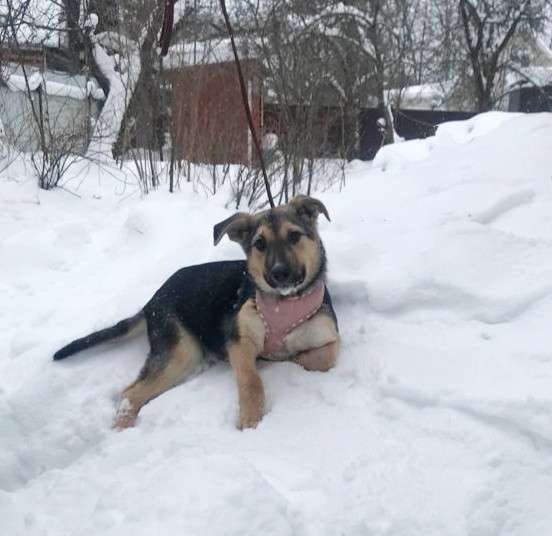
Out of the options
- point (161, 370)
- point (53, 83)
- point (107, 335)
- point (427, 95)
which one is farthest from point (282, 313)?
point (427, 95)

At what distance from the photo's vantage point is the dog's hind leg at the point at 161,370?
3.48 metres

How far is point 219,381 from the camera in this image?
12.3 feet

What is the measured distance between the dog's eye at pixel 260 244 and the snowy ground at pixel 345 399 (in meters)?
0.81

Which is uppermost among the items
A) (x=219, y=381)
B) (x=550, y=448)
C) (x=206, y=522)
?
(x=550, y=448)

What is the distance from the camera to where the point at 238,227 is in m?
4.13

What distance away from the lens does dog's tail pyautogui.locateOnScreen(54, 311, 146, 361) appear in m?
3.87

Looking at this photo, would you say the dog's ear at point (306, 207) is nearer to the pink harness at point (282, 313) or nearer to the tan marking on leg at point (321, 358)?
the pink harness at point (282, 313)

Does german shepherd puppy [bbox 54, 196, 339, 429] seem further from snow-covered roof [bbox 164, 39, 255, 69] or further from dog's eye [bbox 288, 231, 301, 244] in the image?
snow-covered roof [bbox 164, 39, 255, 69]

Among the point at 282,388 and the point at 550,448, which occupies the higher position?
the point at 550,448

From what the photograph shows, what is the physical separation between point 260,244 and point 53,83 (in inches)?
571

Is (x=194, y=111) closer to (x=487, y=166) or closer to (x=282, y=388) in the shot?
(x=487, y=166)

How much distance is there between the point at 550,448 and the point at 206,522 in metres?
1.53

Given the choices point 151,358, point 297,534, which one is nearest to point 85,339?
point 151,358

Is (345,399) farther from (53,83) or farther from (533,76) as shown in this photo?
(533,76)
